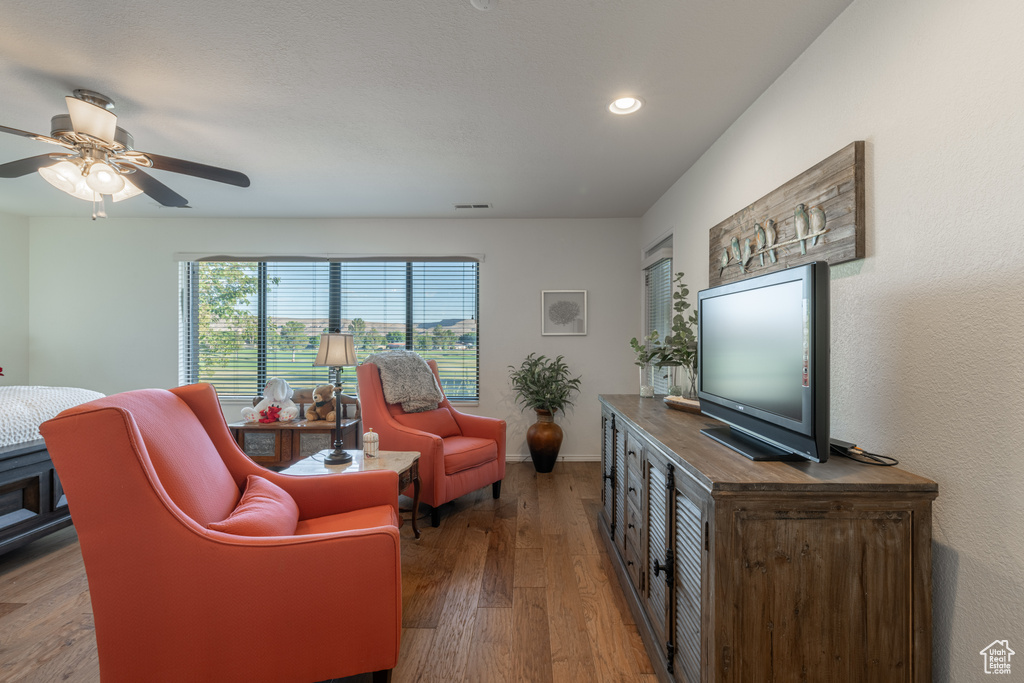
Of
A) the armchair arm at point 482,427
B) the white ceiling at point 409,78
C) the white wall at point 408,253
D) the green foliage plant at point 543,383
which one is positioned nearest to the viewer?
the white ceiling at point 409,78

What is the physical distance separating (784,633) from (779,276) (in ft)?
3.17

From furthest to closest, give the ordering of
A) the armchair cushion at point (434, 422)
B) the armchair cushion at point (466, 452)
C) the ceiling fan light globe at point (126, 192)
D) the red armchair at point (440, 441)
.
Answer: the armchair cushion at point (434, 422) < the armchair cushion at point (466, 452) < the red armchair at point (440, 441) < the ceiling fan light globe at point (126, 192)

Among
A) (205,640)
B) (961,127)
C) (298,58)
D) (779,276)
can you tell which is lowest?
(205,640)

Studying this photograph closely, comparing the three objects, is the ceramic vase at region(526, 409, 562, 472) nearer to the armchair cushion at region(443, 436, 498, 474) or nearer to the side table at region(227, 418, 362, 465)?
the armchair cushion at region(443, 436, 498, 474)

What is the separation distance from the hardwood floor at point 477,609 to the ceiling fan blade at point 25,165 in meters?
1.99

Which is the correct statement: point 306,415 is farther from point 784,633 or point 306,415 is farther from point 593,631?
point 784,633

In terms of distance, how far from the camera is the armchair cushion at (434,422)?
10.8 feet

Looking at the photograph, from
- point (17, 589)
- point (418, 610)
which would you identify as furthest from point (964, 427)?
point (17, 589)

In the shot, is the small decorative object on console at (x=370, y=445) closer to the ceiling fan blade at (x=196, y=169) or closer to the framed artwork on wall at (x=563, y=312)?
the ceiling fan blade at (x=196, y=169)

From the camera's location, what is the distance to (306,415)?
382 cm

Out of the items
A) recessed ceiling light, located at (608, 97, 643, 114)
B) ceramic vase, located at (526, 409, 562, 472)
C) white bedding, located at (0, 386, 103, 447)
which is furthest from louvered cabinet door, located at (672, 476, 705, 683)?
white bedding, located at (0, 386, 103, 447)

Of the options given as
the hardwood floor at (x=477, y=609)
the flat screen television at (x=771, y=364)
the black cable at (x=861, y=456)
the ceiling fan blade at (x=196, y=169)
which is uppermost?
the ceiling fan blade at (x=196, y=169)

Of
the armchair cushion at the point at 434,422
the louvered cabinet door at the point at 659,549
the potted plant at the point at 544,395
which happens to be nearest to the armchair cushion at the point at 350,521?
the louvered cabinet door at the point at 659,549

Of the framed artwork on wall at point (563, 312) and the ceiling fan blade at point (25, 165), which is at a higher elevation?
the ceiling fan blade at point (25, 165)
